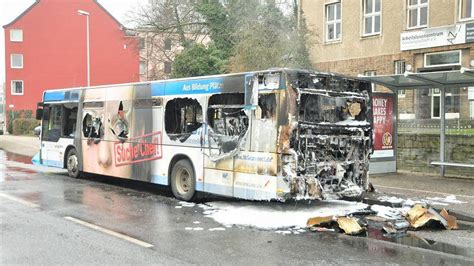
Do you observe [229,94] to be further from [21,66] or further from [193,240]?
[21,66]

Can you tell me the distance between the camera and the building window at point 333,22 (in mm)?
27078

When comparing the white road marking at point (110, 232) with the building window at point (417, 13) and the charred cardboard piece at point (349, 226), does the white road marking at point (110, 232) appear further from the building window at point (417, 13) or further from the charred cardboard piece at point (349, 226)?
the building window at point (417, 13)

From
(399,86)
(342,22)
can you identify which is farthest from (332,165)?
(342,22)

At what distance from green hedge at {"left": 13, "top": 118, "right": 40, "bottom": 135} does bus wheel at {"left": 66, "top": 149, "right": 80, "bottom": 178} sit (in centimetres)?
3122

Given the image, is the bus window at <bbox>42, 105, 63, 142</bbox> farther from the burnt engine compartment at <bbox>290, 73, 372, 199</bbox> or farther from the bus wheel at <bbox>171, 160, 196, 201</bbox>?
the burnt engine compartment at <bbox>290, 73, 372, 199</bbox>

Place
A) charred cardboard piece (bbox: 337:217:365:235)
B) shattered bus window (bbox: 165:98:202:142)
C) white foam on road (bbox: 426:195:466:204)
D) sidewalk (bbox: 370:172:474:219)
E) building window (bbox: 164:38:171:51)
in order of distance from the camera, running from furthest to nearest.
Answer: building window (bbox: 164:38:171:51) < shattered bus window (bbox: 165:98:202:142) < white foam on road (bbox: 426:195:466:204) < sidewalk (bbox: 370:172:474:219) < charred cardboard piece (bbox: 337:217:365:235)

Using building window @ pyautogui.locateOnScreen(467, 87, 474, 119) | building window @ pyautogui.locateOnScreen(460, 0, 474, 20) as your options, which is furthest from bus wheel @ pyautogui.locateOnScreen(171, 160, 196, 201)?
building window @ pyautogui.locateOnScreen(460, 0, 474, 20)

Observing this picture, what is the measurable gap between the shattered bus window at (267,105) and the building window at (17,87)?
50.8m

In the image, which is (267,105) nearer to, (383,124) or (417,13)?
(383,124)

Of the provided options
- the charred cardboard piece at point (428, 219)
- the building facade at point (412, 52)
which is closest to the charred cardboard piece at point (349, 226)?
the charred cardboard piece at point (428, 219)

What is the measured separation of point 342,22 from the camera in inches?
1044

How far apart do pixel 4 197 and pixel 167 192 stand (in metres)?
3.60

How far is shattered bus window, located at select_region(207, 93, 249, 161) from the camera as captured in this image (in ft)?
32.8

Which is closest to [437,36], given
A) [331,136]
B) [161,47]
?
[331,136]
